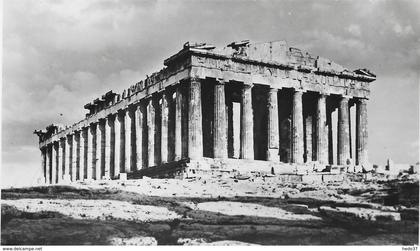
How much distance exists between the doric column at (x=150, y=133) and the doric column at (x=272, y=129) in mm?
8680

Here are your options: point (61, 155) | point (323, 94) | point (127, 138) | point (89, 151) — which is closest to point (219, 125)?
point (323, 94)

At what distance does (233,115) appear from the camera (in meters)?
53.4

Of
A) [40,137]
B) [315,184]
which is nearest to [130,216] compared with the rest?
[315,184]

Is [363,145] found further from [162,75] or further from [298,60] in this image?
[162,75]

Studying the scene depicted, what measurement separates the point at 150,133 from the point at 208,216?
86.2ft

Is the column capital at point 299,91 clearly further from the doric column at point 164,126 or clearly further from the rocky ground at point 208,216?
the rocky ground at point 208,216

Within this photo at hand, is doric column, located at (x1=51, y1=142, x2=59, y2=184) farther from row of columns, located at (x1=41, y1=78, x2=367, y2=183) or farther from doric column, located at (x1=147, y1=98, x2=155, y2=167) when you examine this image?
doric column, located at (x1=147, y1=98, x2=155, y2=167)

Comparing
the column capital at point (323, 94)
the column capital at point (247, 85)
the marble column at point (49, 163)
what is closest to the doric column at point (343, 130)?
the column capital at point (323, 94)

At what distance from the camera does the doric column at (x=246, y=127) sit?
4600 cm

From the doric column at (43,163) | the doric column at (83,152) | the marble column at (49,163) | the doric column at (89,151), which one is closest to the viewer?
the doric column at (89,151)

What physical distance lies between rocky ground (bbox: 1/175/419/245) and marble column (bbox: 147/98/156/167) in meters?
18.0

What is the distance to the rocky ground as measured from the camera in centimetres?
2200

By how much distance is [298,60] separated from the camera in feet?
162

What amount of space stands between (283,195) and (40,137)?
5296 centimetres
